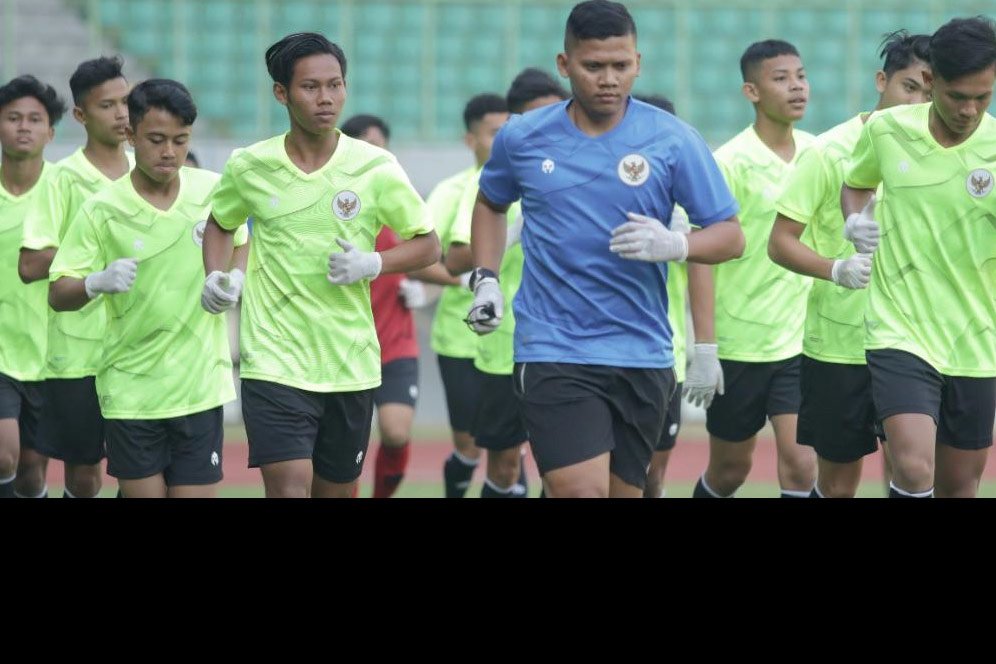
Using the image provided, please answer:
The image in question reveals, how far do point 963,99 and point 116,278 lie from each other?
135 inches

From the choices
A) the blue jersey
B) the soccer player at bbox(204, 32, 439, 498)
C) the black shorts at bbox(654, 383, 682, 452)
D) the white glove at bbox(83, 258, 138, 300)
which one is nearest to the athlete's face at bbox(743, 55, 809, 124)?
the black shorts at bbox(654, 383, 682, 452)

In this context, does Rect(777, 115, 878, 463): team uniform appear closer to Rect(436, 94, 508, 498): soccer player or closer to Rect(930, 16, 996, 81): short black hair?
Rect(930, 16, 996, 81): short black hair

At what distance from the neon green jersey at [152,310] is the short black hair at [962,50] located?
3108 millimetres

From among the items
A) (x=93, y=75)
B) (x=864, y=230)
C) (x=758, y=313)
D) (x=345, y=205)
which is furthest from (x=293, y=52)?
(x=758, y=313)

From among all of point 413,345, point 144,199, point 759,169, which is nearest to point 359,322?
point 144,199

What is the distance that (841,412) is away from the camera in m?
7.80

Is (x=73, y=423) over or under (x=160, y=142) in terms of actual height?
under

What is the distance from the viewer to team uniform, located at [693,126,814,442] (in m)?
8.60

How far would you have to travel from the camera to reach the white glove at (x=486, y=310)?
20.0 ft

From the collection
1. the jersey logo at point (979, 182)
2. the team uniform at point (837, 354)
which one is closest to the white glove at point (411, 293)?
the team uniform at point (837, 354)

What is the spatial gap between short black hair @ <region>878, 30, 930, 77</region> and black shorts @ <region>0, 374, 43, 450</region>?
4540 mm

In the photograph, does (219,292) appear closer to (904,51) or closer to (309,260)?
(309,260)
